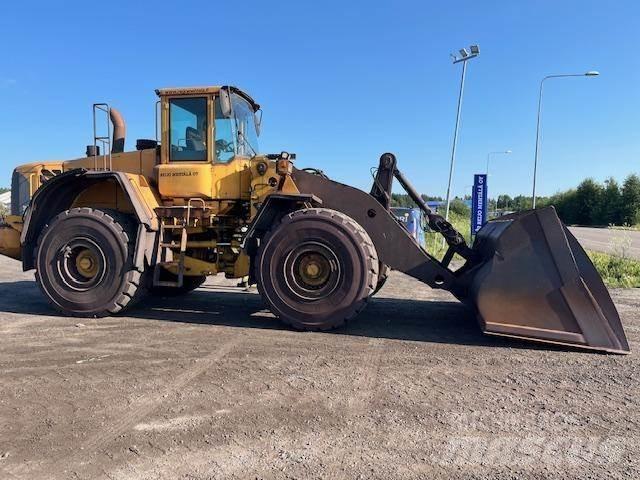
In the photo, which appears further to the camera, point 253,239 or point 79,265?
point 79,265

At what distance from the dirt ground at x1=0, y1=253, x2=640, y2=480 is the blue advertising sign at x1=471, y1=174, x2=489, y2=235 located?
10395mm

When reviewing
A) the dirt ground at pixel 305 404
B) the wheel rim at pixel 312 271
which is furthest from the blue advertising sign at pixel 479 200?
the wheel rim at pixel 312 271

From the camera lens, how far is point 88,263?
23.3 feet

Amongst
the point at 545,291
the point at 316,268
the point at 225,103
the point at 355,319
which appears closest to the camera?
the point at 545,291

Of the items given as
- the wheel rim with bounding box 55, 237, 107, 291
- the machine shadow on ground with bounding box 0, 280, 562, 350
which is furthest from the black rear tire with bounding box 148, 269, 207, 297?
the wheel rim with bounding box 55, 237, 107, 291

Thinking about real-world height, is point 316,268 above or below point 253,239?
below

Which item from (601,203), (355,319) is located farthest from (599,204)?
(355,319)

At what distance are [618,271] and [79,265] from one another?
12.0 m

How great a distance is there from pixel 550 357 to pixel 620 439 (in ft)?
6.10

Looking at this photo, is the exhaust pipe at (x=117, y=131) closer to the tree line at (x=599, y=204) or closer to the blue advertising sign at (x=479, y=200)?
the blue advertising sign at (x=479, y=200)

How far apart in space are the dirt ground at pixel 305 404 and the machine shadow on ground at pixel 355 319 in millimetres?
67

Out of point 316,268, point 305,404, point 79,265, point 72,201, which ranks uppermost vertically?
point 72,201

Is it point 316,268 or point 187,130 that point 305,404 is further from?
point 187,130

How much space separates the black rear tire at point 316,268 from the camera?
245 inches
